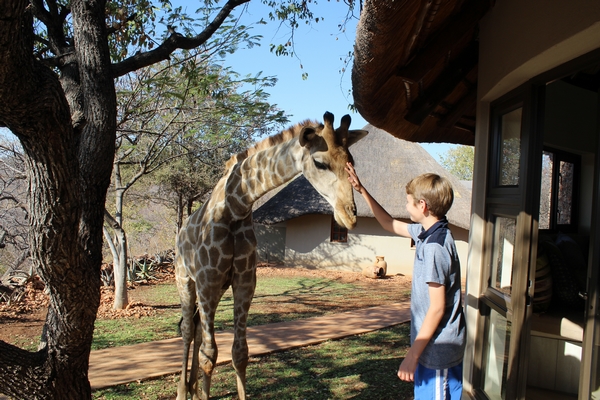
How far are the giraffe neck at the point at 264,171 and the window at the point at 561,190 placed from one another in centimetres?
306

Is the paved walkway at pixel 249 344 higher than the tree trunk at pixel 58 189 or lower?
lower

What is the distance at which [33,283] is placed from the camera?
995 cm

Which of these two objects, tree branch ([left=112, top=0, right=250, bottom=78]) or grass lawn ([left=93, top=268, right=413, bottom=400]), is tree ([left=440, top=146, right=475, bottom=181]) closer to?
grass lawn ([left=93, top=268, right=413, bottom=400])

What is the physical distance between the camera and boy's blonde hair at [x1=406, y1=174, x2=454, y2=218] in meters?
2.52

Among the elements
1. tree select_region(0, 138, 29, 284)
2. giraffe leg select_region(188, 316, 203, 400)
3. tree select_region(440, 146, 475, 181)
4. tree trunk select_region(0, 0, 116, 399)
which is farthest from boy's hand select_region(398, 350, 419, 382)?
tree select_region(440, 146, 475, 181)

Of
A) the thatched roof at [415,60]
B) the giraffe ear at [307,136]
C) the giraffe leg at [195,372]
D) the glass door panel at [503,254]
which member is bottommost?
the giraffe leg at [195,372]

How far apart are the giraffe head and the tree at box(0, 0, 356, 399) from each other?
1.36m

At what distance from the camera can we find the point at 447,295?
2.46m

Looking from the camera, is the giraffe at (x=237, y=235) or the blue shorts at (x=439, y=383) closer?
the blue shorts at (x=439, y=383)

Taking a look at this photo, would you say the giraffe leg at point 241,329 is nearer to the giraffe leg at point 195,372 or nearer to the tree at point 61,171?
the giraffe leg at point 195,372

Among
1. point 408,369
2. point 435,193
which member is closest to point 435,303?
point 408,369

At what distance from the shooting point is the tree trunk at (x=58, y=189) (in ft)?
6.71

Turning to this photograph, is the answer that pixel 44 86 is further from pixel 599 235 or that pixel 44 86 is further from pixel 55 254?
pixel 599 235

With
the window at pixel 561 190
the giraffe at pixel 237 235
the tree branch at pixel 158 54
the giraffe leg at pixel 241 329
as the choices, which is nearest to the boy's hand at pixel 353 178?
the giraffe at pixel 237 235
